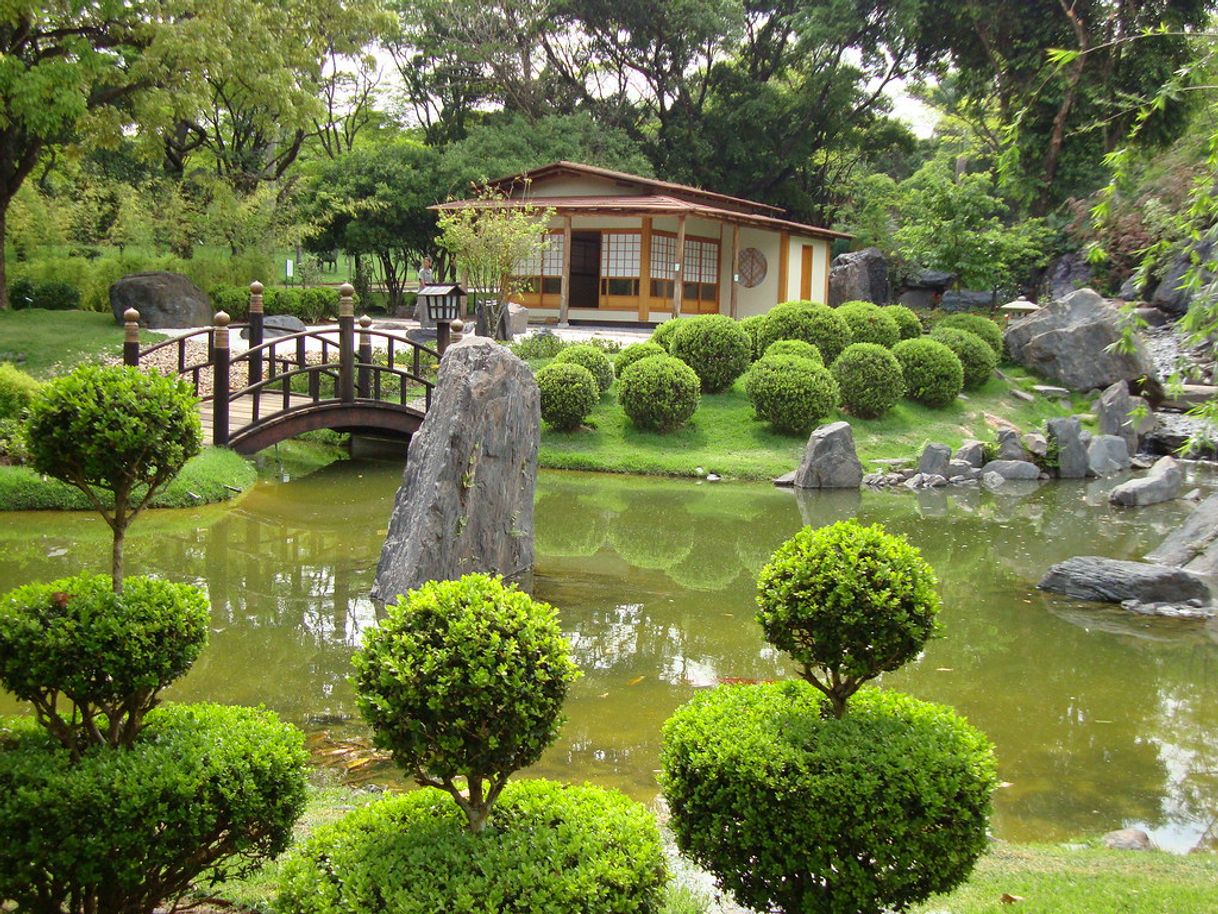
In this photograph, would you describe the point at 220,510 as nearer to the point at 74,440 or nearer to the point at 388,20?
the point at 74,440

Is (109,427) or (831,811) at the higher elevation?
(109,427)

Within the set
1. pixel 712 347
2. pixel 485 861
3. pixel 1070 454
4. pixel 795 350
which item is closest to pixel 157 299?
pixel 712 347

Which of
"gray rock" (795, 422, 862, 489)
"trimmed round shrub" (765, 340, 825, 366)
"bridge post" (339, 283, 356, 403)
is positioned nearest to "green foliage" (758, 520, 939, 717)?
"bridge post" (339, 283, 356, 403)

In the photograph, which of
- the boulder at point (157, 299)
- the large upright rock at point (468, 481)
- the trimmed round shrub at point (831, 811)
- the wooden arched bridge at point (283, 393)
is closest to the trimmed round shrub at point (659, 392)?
the wooden arched bridge at point (283, 393)

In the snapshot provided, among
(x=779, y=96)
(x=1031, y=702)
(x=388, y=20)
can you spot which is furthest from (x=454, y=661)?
(x=779, y=96)

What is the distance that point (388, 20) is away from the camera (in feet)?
87.2

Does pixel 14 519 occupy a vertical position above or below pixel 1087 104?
below

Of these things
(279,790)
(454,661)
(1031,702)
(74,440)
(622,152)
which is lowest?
(1031,702)

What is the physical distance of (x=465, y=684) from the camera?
2834 millimetres

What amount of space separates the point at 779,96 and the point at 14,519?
28.7 m

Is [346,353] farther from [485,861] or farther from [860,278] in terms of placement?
[860,278]

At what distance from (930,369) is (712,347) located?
401 cm

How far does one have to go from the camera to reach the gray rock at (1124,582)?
9.34 meters

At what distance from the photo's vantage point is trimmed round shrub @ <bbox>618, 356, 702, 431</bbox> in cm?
1712
